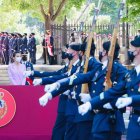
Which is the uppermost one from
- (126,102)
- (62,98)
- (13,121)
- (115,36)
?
(115,36)

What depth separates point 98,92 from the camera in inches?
332

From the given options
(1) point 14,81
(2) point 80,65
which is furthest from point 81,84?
(1) point 14,81

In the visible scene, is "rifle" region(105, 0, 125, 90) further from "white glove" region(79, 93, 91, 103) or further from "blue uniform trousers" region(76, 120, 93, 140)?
"blue uniform trousers" region(76, 120, 93, 140)

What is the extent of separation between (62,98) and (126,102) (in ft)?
12.2


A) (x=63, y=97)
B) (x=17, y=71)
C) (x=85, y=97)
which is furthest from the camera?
(x=17, y=71)

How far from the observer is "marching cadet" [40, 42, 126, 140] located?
806cm

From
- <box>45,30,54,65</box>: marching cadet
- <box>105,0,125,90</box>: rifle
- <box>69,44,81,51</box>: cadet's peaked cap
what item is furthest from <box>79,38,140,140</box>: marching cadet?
<box>45,30,54,65</box>: marching cadet

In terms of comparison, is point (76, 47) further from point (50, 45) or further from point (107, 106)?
point (50, 45)

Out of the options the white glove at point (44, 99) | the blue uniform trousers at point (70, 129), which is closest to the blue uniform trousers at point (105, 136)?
the white glove at point (44, 99)

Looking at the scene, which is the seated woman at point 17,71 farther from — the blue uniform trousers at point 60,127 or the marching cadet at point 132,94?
the marching cadet at point 132,94

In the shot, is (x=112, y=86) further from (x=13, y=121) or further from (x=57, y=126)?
(x=13, y=121)

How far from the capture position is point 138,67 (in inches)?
287

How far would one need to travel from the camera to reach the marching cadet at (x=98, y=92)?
806cm

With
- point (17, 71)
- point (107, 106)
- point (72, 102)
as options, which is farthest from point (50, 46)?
point (107, 106)
